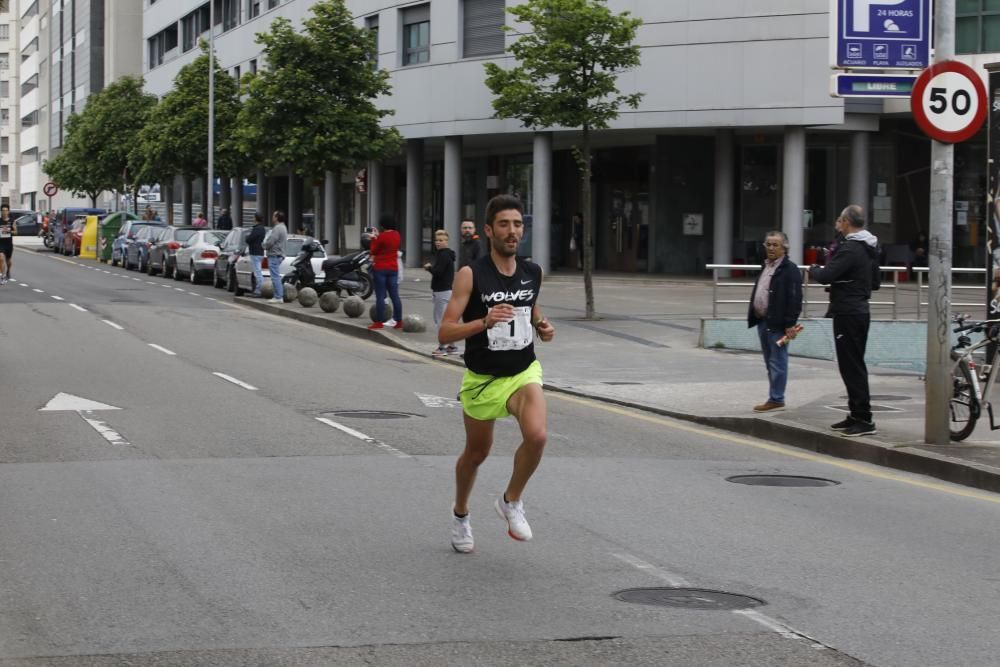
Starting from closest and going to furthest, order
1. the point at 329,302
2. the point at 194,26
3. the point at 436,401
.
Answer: the point at 436,401 < the point at 329,302 < the point at 194,26

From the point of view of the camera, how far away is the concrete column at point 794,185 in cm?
3669

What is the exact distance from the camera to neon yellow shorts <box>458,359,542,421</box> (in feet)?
25.2

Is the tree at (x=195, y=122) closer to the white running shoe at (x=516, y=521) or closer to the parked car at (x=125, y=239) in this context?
the parked car at (x=125, y=239)

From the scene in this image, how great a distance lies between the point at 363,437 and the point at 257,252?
1967 cm

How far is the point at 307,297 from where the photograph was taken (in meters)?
27.9

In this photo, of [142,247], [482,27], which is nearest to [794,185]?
[482,27]

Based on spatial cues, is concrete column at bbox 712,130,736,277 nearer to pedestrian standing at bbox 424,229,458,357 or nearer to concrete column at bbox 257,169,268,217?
pedestrian standing at bbox 424,229,458,357

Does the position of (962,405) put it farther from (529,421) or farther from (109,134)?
(109,134)

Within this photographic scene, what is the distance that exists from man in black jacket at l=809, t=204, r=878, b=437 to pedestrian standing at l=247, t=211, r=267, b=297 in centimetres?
1952

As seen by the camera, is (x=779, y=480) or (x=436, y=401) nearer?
(x=779, y=480)

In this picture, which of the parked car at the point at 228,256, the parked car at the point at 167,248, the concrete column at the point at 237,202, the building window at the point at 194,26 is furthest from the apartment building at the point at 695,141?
the building window at the point at 194,26

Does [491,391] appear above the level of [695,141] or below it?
below

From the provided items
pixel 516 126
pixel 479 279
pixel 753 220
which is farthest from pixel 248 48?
pixel 479 279

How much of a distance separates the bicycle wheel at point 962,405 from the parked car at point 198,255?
2782 centimetres
